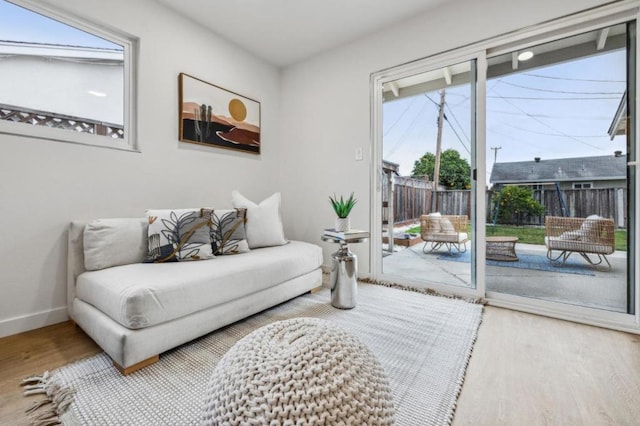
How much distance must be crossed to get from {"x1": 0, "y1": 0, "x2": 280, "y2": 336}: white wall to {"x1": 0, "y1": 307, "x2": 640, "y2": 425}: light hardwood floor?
1.30 ft

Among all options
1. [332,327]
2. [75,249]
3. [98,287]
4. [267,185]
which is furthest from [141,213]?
[332,327]

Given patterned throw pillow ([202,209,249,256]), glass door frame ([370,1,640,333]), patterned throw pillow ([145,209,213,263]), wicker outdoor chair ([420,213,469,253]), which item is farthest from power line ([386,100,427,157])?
patterned throw pillow ([145,209,213,263])

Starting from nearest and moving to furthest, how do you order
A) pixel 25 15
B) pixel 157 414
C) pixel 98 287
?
pixel 157 414
pixel 98 287
pixel 25 15

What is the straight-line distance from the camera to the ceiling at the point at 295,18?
91.9 inches

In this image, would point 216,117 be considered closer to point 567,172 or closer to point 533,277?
point 567,172

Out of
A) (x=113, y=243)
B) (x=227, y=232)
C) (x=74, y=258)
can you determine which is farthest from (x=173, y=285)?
(x=74, y=258)

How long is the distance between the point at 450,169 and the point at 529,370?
5.36 ft

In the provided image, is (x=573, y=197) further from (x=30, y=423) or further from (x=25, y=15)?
(x=25, y=15)

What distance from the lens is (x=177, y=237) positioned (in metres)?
1.89

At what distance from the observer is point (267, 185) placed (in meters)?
3.30

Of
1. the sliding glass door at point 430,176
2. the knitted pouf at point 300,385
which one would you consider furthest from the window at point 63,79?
the sliding glass door at point 430,176

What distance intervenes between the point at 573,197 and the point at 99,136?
3436 millimetres

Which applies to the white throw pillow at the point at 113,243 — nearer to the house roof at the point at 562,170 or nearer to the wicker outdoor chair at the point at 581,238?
the house roof at the point at 562,170

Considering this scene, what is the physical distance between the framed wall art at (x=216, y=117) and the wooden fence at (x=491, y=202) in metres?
1.60
